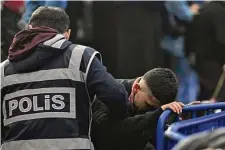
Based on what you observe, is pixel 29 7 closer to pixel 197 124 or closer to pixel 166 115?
pixel 166 115

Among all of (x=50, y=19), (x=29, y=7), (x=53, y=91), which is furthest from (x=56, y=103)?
(x=29, y=7)

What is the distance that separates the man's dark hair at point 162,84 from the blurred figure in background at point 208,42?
3.65 meters

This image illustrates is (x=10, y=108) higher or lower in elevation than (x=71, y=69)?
lower

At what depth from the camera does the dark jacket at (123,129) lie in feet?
12.0

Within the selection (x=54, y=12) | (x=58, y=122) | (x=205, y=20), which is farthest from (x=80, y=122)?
(x=205, y=20)

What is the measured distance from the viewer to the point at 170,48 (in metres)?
8.37

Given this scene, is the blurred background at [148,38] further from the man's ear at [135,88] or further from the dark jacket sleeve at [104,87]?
the dark jacket sleeve at [104,87]

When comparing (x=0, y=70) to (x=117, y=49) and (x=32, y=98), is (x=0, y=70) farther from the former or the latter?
(x=117, y=49)

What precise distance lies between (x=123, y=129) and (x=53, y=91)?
452 mm

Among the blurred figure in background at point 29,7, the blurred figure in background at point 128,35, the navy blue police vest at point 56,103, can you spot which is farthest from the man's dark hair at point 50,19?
the blurred figure in background at point 128,35

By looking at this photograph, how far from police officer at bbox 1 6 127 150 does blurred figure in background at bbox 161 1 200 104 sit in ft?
14.6

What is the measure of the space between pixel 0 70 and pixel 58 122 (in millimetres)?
478

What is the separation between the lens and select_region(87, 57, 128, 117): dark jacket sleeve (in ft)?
11.7

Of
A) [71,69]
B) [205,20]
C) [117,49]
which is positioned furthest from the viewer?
[117,49]
